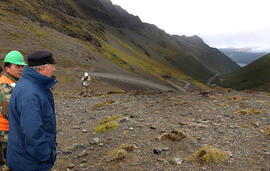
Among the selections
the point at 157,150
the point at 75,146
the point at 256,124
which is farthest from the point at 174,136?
the point at 256,124

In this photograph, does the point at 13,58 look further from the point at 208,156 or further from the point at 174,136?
the point at 208,156

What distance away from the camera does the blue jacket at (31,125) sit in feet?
12.0

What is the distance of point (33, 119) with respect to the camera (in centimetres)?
366

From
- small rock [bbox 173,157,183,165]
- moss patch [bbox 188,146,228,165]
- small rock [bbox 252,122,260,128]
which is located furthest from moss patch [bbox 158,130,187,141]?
small rock [bbox 252,122,260,128]

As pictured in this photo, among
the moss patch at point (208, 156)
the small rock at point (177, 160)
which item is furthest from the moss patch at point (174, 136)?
the small rock at point (177, 160)

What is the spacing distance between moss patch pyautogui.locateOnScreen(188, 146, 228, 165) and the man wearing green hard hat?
6136 mm

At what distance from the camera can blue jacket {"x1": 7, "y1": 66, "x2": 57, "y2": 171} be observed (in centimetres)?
366

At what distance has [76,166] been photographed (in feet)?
24.3

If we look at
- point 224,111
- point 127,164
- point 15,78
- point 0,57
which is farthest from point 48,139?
point 0,57

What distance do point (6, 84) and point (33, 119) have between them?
8.53 ft

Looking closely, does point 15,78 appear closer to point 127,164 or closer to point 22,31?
point 127,164

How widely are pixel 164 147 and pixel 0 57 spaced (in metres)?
48.8

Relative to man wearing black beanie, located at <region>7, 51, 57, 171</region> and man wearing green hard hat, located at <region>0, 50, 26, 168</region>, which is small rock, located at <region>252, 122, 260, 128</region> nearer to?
man wearing black beanie, located at <region>7, 51, 57, 171</region>

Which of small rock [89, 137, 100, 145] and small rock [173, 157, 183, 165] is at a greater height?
small rock [173, 157, 183, 165]
